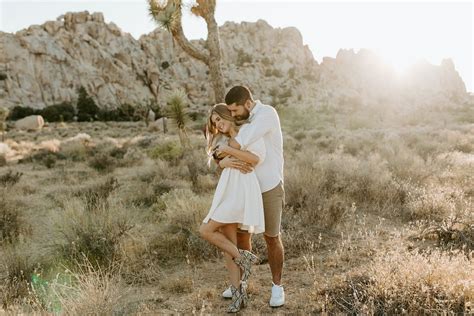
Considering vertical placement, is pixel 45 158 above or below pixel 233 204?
below

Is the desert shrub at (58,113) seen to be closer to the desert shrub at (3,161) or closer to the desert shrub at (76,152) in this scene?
the desert shrub at (76,152)

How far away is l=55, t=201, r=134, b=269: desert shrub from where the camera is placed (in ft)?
15.7

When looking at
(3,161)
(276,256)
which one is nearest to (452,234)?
(276,256)

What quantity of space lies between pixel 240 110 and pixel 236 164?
0.51 metres

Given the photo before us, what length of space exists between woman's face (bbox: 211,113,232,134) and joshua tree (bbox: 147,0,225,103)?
13.3 ft

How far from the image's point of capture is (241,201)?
3.47 m

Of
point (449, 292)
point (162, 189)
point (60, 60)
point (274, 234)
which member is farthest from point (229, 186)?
point (60, 60)

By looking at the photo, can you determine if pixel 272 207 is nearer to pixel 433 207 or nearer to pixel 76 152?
pixel 433 207

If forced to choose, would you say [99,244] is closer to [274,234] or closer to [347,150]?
[274,234]

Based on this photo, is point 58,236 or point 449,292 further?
point 58,236

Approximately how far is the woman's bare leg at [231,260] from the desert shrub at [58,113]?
4827 centimetres

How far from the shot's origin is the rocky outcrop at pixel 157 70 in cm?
6028

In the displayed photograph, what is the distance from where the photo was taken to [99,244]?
4.87 meters

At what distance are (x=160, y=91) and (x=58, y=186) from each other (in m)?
57.2
